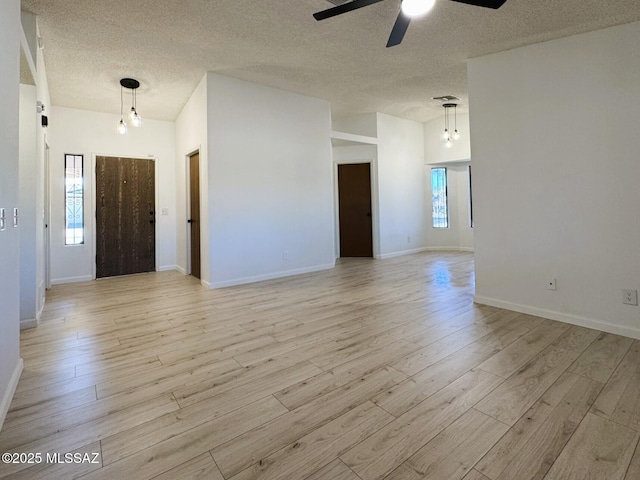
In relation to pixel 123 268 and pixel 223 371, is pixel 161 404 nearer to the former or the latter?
pixel 223 371

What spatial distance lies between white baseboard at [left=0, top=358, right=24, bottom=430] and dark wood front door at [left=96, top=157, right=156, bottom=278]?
3793mm

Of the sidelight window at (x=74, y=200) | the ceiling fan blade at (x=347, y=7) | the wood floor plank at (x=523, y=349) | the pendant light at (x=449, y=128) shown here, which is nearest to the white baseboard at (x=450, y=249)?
the pendant light at (x=449, y=128)

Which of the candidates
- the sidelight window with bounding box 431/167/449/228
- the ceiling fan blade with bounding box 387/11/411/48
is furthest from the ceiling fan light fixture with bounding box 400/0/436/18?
the sidelight window with bounding box 431/167/449/228

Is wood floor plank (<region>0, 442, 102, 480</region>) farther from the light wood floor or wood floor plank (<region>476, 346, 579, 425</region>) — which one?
wood floor plank (<region>476, 346, 579, 425</region>)

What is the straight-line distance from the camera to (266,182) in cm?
476

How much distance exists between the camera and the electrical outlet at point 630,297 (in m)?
2.53

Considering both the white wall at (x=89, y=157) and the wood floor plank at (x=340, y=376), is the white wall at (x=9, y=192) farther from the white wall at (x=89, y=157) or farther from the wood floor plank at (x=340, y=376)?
the white wall at (x=89, y=157)

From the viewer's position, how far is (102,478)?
1.20 metres

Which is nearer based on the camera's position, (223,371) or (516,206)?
(223,371)

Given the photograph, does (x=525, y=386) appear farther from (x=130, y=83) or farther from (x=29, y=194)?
(x=130, y=83)

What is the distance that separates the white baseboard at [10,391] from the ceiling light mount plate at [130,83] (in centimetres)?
367

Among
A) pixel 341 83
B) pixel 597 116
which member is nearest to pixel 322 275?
pixel 341 83

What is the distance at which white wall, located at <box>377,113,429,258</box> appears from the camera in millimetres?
6820

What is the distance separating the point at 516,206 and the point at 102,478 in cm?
367
